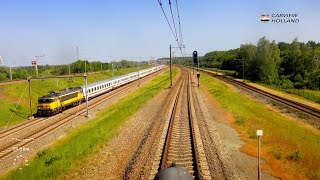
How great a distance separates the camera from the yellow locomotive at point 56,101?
38031 millimetres

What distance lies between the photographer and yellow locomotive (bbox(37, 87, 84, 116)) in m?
38.0

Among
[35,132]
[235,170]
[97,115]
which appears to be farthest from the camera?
[97,115]

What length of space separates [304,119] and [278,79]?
205ft

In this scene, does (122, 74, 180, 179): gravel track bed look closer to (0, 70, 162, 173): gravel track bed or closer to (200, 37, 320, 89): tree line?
(0, 70, 162, 173): gravel track bed

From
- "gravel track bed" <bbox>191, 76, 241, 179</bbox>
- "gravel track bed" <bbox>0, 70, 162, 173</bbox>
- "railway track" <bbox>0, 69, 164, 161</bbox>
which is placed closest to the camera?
"gravel track bed" <bbox>191, 76, 241, 179</bbox>

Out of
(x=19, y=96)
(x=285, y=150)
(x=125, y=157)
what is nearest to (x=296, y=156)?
(x=285, y=150)

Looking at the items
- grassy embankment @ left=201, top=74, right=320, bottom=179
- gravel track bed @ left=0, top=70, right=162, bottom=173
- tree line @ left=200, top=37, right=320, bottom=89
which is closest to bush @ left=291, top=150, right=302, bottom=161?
grassy embankment @ left=201, top=74, right=320, bottom=179

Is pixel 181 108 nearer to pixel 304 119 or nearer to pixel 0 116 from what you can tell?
pixel 304 119

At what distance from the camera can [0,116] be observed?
38344 mm

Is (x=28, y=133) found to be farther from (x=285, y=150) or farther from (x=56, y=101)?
(x=285, y=150)

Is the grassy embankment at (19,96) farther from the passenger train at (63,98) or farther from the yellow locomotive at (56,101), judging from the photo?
the passenger train at (63,98)

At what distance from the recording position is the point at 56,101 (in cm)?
3941

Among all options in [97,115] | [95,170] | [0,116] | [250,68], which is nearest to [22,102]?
[0,116]

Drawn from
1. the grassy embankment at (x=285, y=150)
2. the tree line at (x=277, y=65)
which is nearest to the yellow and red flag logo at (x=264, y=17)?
the grassy embankment at (x=285, y=150)
